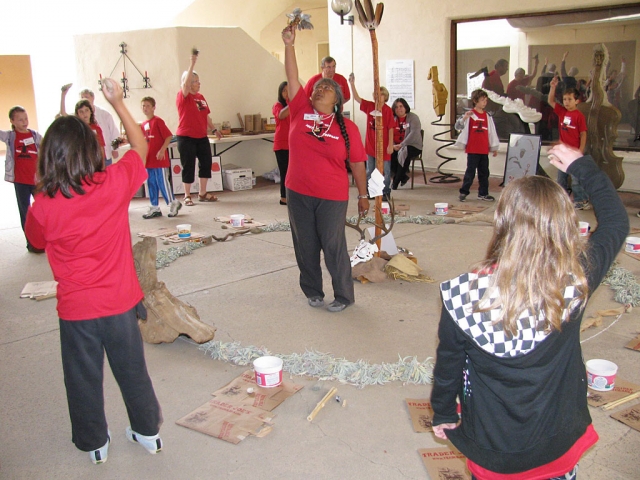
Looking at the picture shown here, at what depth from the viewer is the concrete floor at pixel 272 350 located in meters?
2.85

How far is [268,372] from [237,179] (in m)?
7.56

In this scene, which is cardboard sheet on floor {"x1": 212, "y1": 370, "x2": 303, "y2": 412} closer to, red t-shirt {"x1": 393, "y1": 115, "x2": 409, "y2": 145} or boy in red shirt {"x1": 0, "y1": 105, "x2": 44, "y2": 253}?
boy in red shirt {"x1": 0, "y1": 105, "x2": 44, "y2": 253}

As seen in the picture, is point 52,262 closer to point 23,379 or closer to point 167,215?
point 23,379

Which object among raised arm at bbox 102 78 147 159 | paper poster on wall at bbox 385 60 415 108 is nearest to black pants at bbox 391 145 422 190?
paper poster on wall at bbox 385 60 415 108

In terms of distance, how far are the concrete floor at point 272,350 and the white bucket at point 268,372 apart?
0.56ft

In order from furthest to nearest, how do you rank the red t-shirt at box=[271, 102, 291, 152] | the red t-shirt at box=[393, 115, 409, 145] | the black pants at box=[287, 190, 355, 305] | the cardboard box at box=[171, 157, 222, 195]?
1. the cardboard box at box=[171, 157, 222, 195]
2. the red t-shirt at box=[393, 115, 409, 145]
3. the red t-shirt at box=[271, 102, 291, 152]
4. the black pants at box=[287, 190, 355, 305]

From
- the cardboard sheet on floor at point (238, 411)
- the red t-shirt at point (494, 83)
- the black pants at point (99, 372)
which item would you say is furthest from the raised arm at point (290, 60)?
the red t-shirt at point (494, 83)

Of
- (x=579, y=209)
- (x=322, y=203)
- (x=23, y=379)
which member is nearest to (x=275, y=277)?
(x=322, y=203)

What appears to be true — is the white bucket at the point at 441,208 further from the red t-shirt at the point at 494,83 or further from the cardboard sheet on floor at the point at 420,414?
the cardboard sheet on floor at the point at 420,414

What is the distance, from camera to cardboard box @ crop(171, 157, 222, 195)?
407 inches

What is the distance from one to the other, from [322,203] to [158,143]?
448 cm

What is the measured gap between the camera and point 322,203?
4508 mm

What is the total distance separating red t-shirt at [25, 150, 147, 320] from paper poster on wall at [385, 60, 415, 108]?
9.70 metres

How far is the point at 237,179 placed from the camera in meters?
10.7
